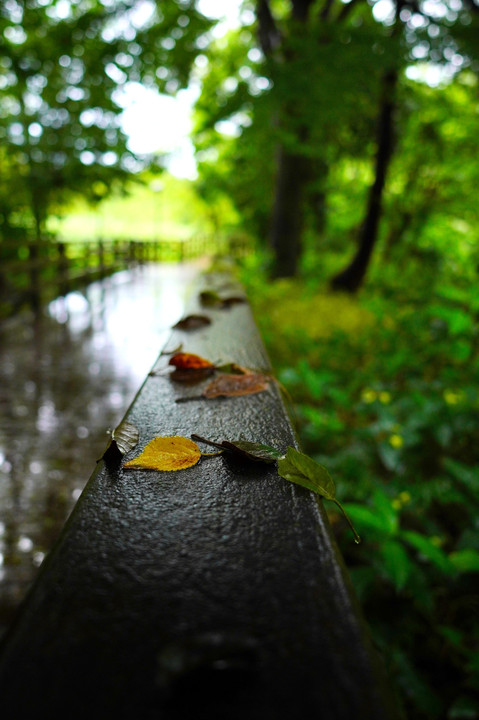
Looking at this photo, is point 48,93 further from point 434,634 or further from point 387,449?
point 434,634

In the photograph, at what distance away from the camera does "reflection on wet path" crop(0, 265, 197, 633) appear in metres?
2.28

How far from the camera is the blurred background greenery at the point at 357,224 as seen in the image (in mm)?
1828

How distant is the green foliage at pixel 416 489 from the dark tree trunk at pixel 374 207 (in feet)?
10.3

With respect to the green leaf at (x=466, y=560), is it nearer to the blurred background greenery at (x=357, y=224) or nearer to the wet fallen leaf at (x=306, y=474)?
the blurred background greenery at (x=357, y=224)

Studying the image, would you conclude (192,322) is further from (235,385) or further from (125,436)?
(125,436)

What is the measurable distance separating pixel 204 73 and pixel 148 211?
53.2 meters

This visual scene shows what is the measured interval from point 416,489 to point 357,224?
9.68 metres

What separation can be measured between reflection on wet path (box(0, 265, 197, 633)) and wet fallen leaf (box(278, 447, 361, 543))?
1.68m

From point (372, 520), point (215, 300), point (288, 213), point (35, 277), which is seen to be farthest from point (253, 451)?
point (288, 213)

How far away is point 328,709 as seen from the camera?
0.35m

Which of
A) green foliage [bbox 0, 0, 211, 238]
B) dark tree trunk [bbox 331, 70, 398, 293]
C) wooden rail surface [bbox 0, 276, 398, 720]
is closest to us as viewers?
wooden rail surface [bbox 0, 276, 398, 720]

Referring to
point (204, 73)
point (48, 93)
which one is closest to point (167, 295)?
point (48, 93)

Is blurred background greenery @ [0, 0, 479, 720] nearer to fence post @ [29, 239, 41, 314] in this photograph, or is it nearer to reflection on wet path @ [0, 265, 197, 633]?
fence post @ [29, 239, 41, 314]

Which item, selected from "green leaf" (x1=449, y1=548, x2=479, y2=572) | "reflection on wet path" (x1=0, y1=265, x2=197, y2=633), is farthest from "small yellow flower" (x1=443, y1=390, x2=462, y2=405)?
"reflection on wet path" (x1=0, y1=265, x2=197, y2=633)
